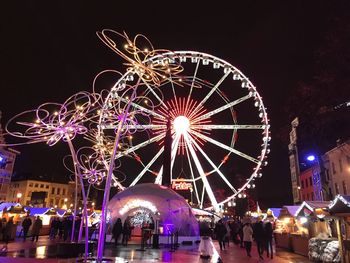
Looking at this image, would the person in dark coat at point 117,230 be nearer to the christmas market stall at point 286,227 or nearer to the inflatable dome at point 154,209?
the inflatable dome at point 154,209

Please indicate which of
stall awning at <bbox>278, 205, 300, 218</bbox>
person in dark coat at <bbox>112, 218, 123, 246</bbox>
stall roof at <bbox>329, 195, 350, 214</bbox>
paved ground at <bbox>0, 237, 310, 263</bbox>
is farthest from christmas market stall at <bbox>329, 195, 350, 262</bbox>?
person in dark coat at <bbox>112, 218, 123, 246</bbox>

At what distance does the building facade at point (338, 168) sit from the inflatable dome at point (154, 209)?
24.8 metres

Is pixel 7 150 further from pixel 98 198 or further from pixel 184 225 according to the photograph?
pixel 184 225

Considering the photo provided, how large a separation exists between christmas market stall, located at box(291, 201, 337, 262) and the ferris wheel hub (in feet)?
40.6

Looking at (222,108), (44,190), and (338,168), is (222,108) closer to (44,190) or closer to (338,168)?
(338,168)

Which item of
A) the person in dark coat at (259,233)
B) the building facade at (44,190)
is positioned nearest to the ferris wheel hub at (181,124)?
the person in dark coat at (259,233)

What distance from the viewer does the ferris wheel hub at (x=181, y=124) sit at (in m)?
31.1

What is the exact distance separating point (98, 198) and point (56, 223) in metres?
67.6

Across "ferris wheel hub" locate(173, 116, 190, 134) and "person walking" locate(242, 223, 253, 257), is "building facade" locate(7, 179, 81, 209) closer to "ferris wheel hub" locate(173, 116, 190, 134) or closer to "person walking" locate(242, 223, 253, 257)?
"ferris wheel hub" locate(173, 116, 190, 134)

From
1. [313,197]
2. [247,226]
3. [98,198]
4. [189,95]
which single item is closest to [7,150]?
[98,198]

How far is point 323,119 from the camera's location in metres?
16.1

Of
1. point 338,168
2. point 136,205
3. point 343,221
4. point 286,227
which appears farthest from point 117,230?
point 338,168

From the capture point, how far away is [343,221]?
14.2 metres

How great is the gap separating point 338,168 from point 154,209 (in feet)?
98.9
